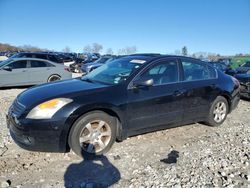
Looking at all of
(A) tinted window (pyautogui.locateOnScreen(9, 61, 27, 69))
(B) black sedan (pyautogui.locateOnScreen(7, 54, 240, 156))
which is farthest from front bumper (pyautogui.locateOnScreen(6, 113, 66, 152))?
(A) tinted window (pyautogui.locateOnScreen(9, 61, 27, 69))

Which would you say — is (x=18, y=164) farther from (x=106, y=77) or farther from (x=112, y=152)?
(x=106, y=77)

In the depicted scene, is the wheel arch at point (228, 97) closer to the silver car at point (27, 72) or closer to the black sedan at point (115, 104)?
the black sedan at point (115, 104)

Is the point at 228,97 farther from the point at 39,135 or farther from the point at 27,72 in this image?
the point at 27,72

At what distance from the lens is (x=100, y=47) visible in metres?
89.5

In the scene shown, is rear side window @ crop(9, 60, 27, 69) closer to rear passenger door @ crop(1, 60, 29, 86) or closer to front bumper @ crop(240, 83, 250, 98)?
rear passenger door @ crop(1, 60, 29, 86)

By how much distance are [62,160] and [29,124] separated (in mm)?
763

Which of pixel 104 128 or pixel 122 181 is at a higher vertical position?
pixel 104 128

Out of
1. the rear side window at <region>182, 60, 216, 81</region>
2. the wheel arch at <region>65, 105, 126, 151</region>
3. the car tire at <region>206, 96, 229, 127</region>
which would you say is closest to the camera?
the wheel arch at <region>65, 105, 126, 151</region>

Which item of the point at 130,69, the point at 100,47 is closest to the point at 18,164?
the point at 130,69

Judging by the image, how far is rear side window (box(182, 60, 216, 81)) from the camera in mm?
5184

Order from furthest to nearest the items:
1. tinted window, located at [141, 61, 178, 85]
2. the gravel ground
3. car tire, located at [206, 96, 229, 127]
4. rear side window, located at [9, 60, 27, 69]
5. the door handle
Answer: rear side window, located at [9, 60, 27, 69]
car tire, located at [206, 96, 229, 127]
the door handle
tinted window, located at [141, 61, 178, 85]
the gravel ground

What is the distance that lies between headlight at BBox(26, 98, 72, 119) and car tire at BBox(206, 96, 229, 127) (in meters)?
3.30

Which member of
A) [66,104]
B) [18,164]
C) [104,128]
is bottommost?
[18,164]

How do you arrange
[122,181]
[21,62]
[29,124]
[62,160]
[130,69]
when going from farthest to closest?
1. [21,62]
2. [130,69]
3. [62,160]
4. [29,124]
5. [122,181]
